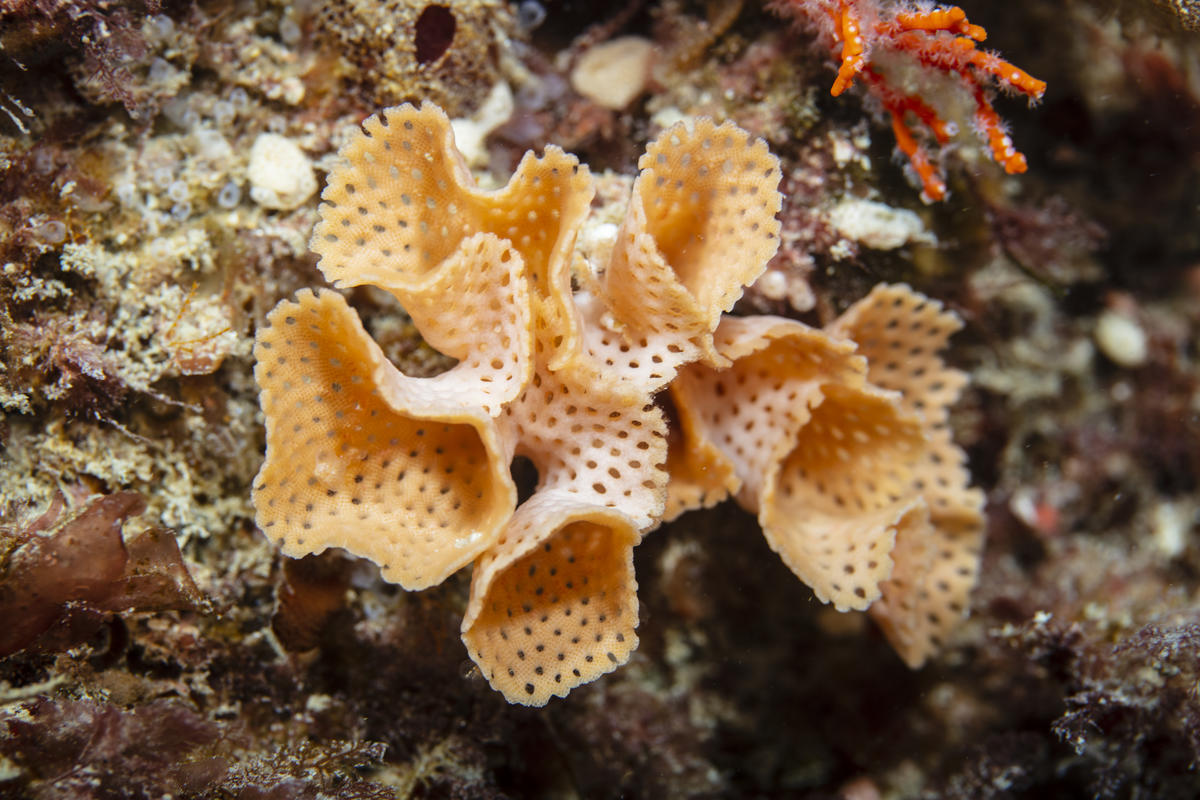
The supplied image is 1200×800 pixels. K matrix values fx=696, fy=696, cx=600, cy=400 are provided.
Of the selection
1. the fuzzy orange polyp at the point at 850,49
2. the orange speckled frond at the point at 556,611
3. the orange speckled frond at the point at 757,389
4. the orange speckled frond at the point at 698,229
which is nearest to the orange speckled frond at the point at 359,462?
the orange speckled frond at the point at 556,611

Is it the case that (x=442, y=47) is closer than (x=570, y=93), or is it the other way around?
(x=442, y=47)

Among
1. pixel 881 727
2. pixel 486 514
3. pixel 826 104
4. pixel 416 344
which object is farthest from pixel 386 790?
pixel 826 104

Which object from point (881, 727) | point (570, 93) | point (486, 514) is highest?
point (570, 93)

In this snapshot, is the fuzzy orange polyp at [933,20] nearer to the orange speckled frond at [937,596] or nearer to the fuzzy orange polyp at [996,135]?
the fuzzy orange polyp at [996,135]

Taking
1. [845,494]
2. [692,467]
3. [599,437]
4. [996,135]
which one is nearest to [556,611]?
[599,437]

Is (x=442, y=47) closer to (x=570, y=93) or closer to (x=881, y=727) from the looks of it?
(x=570, y=93)

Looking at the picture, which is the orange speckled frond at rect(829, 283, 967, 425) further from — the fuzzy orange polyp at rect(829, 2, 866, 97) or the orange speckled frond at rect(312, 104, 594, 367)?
the orange speckled frond at rect(312, 104, 594, 367)

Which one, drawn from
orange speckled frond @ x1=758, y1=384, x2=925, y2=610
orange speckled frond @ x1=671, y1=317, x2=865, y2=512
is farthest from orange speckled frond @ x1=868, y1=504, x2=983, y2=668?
orange speckled frond @ x1=671, y1=317, x2=865, y2=512
